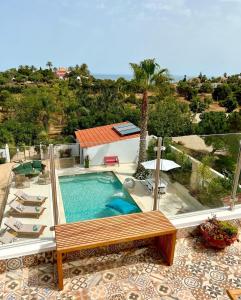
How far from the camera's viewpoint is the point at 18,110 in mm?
28641

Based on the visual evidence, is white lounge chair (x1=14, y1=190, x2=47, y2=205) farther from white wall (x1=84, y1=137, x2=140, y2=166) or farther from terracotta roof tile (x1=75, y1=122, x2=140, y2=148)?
terracotta roof tile (x1=75, y1=122, x2=140, y2=148)

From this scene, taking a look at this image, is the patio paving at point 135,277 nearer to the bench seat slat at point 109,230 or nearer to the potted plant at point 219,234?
the potted plant at point 219,234

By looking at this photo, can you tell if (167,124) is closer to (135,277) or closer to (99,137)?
(99,137)

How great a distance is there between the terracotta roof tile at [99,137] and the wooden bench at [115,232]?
1040cm

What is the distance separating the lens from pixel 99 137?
16.4m

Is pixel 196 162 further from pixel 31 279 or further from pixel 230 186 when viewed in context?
pixel 31 279

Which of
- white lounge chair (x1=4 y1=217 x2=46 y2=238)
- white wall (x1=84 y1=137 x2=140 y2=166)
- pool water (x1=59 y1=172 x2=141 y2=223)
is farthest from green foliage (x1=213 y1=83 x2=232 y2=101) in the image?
white lounge chair (x1=4 y1=217 x2=46 y2=238)

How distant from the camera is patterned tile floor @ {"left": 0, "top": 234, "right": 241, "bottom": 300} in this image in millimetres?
4188

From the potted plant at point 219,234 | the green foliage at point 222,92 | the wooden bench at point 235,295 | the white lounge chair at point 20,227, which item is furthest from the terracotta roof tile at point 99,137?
the green foliage at point 222,92

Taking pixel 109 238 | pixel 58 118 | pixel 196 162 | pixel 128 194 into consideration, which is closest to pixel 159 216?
pixel 109 238

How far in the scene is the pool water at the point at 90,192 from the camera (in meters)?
8.80

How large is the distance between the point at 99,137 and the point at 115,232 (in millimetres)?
12080

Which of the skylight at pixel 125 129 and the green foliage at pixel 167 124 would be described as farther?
the green foliage at pixel 167 124

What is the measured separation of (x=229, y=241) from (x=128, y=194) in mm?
6545
